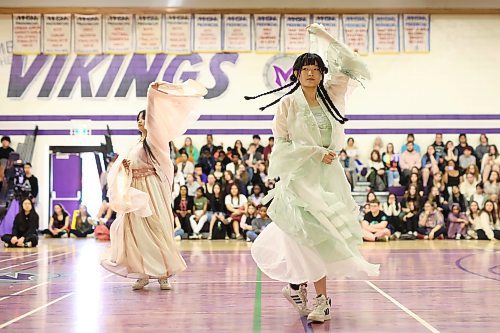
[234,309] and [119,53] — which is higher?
[119,53]

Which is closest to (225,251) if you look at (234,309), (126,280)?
(126,280)

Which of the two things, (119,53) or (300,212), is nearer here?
(300,212)

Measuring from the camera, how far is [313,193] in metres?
4.00

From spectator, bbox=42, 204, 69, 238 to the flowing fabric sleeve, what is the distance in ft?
33.9

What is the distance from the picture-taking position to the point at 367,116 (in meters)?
15.0

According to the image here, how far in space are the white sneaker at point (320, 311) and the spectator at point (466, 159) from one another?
426 inches

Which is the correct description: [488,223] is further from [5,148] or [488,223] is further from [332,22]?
[5,148]

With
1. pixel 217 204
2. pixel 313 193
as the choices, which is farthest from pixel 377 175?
pixel 313 193

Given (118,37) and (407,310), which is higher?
(118,37)

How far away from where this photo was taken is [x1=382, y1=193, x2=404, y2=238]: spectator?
1277 cm

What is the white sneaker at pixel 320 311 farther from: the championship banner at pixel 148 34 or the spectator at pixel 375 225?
the championship banner at pixel 148 34

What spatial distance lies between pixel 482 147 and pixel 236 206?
5.66 metres

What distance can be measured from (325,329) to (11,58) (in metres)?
13.3

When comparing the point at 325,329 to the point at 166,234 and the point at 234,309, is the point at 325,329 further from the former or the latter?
the point at 166,234
